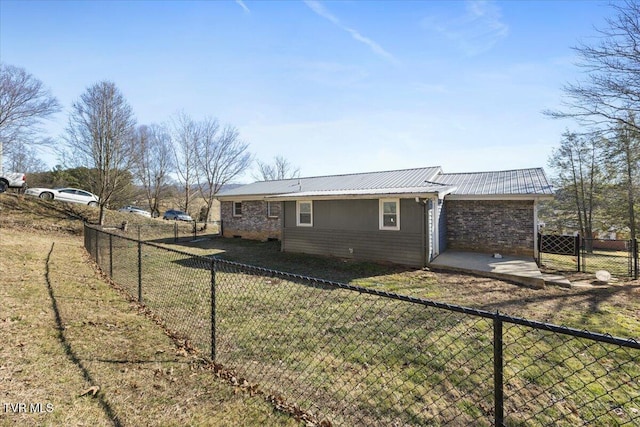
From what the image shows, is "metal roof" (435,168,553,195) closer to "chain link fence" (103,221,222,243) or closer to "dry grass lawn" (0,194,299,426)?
"dry grass lawn" (0,194,299,426)

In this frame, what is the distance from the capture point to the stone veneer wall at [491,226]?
1114cm

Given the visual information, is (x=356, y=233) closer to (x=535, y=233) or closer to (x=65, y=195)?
(x=535, y=233)

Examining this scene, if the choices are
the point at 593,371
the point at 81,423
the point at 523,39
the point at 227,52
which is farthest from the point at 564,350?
the point at 227,52

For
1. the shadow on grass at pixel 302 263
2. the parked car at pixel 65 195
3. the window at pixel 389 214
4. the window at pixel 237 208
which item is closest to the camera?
the shadow on grass at pixel 302 263

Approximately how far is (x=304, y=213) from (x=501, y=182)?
337 inches

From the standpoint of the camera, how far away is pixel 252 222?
17641mm

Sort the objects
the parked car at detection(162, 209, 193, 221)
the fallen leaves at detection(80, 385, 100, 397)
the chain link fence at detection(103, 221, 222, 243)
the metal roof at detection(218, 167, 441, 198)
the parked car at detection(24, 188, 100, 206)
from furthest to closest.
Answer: the parked car at detection(162, 209, 193, 221) → the parked car at detection(24, 188, 100, 206) → the chain link fence at detection(103, 221, 222, 243) → the metal roof at detection(218, 167, 441, 198) → the fallen leaves at detection(80, 385, 100, 397)

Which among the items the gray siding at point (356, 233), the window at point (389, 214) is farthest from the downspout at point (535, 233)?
the window at point (389, 214)

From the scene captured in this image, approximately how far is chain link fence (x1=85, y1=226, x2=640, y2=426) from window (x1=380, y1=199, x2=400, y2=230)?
452 centimetres

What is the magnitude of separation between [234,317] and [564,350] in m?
5.13

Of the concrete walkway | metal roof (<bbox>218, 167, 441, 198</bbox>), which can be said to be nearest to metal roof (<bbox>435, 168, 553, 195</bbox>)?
metal roof (<bbox>218, 167, 441, 198</bbox>)

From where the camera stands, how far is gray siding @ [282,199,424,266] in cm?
1007

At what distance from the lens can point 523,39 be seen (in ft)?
27.3
